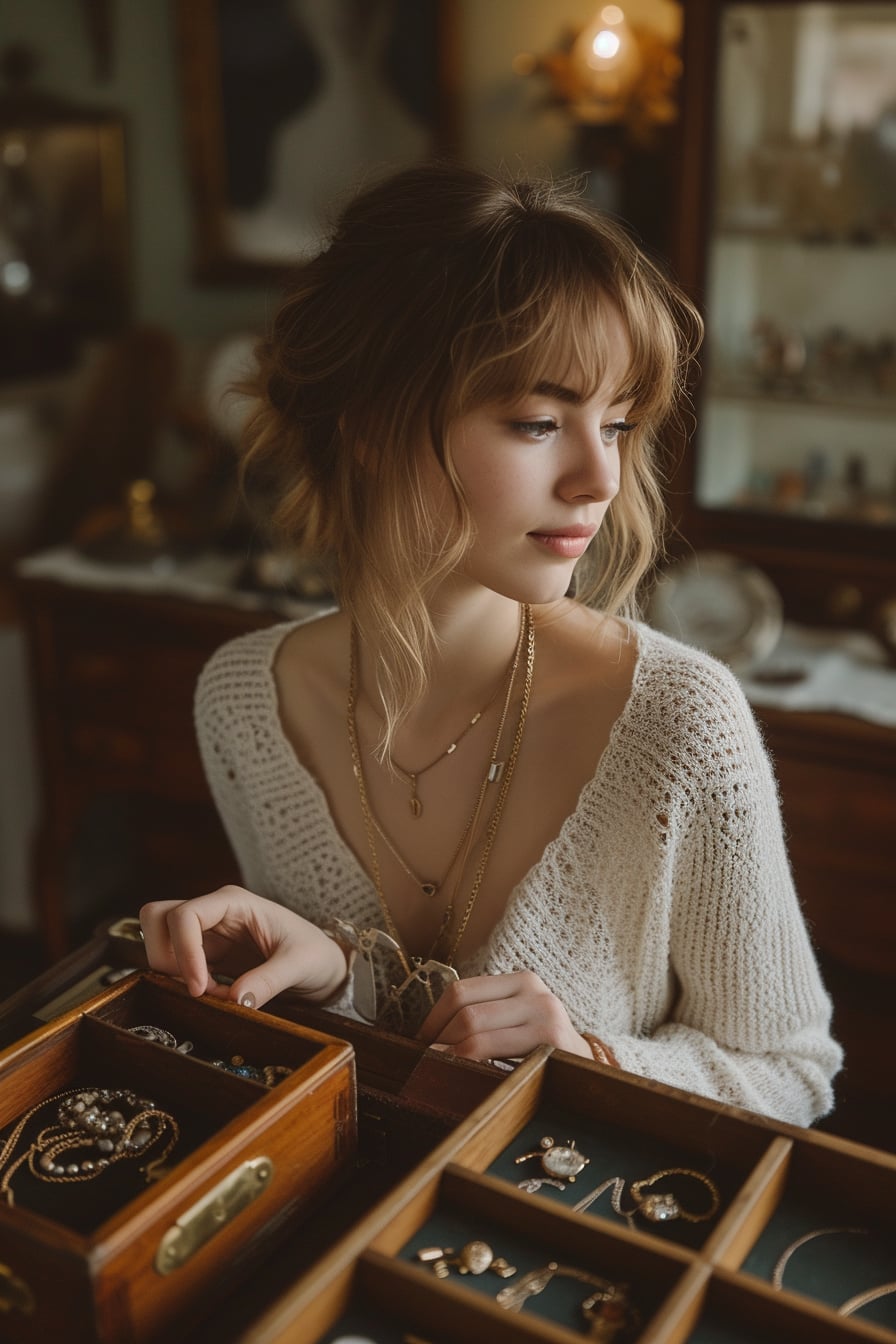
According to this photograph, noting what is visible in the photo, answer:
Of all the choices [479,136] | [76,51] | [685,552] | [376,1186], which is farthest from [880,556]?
[76,51]

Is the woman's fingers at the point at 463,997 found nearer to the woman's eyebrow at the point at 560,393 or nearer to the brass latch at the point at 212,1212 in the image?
the brass latch at the point at 212,1212

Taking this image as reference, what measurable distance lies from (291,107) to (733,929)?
2725 millimetres

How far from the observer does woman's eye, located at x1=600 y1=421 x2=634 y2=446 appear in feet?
3.82

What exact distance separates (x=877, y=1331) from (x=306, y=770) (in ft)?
3.02

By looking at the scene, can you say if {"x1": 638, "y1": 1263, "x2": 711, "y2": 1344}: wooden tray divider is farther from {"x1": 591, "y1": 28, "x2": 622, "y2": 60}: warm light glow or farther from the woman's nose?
{"x1": 591, "y1": 28, "x2": 622, "y2": 60}: warm light glow

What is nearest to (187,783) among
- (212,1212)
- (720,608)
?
(720,608)

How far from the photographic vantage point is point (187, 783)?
284cm

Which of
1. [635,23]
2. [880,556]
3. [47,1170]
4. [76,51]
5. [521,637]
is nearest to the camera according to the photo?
[47,1170]

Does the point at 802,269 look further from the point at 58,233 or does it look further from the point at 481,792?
the point at 58,233

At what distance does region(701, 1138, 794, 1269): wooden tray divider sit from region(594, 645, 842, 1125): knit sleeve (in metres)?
0.45

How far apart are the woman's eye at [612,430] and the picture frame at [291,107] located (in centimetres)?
208

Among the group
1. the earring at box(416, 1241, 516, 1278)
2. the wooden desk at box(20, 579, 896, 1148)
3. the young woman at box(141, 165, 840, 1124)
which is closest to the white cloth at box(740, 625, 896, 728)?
the wooden desk at box(20, 579, 896, 1148)

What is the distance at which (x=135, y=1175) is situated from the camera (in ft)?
2.70

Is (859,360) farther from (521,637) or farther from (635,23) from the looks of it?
(521,637)
